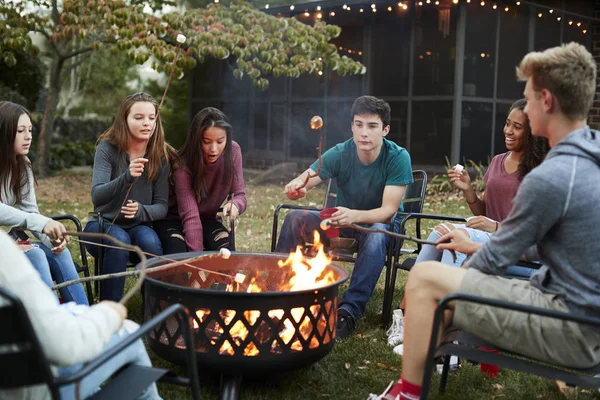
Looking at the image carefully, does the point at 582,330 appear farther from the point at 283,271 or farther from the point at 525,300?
the point at 283,271

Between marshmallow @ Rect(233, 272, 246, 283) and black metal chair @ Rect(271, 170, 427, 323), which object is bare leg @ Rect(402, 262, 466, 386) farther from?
black metal chair @ Rect(271, 170, 427, 323)

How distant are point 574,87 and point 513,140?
1.60 meters

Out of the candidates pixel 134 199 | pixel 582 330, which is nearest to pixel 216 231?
pixel 134 199

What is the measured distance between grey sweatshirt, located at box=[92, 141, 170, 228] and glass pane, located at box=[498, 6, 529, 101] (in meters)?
8.30

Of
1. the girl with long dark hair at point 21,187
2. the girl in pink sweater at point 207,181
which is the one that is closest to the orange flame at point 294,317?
the girl in pink sweater at point 207,181

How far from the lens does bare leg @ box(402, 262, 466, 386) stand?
2623 millimetres

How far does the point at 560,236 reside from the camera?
2.44m

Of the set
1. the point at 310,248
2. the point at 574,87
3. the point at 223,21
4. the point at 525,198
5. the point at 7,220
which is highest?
the point at 223,21

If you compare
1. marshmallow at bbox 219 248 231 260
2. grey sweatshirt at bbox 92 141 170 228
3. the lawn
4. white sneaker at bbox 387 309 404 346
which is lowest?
the lawn

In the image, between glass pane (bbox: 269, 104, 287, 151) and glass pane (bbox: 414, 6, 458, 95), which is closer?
glass pane (bbox: 414, 6, 458, 95)

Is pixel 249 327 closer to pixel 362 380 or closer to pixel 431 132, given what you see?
pixel 362 380

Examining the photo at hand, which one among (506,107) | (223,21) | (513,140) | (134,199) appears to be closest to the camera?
(513,140)

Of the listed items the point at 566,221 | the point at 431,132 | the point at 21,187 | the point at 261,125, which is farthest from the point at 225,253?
the point at 261,125

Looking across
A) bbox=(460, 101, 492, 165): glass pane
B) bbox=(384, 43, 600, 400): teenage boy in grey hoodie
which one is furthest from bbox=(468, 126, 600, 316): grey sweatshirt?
bbox=(460, 101, 492, 165): glass pane
